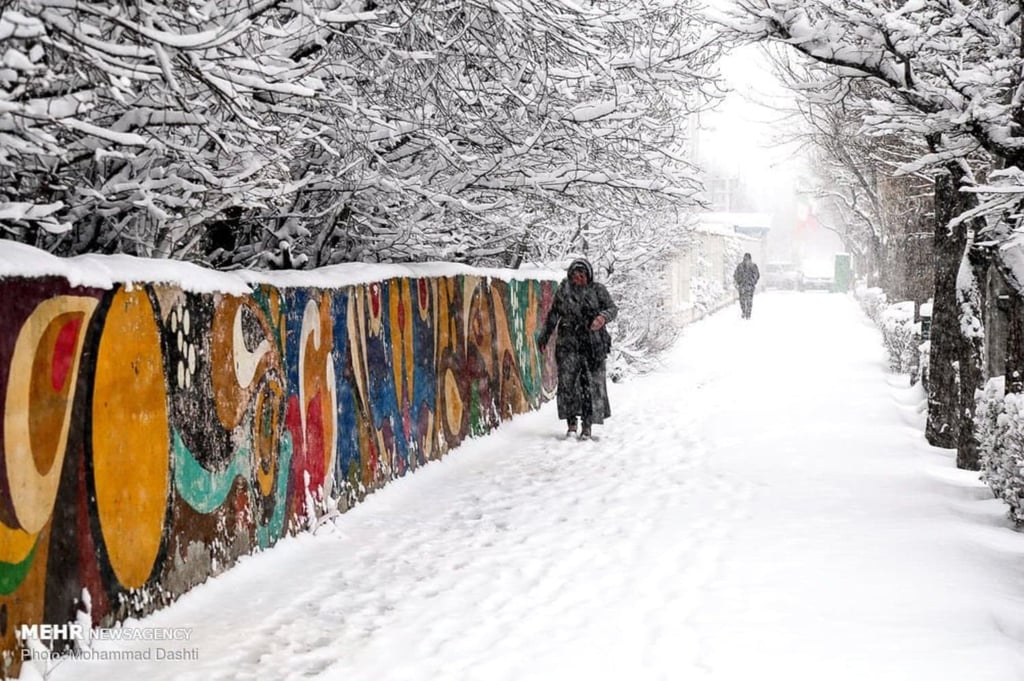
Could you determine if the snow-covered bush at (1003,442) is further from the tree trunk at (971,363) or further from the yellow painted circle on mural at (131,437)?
the yellow painted circle on mural at (131,437)

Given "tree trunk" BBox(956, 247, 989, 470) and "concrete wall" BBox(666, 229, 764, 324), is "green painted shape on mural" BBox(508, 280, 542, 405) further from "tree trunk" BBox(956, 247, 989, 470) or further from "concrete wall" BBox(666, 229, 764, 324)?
"concrete wall" BBox(666, 229, 764, 324)

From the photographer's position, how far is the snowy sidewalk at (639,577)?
466cm

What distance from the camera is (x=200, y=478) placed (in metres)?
5.74

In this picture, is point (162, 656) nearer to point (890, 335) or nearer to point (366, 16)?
point (366, 16)

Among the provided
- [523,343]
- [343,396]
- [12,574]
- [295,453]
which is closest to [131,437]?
[12,574]

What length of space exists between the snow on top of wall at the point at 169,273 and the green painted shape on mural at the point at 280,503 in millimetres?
1049

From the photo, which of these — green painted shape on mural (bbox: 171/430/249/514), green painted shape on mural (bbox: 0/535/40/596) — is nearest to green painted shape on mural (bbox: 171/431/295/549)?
green painted shape on mural (bbox: 171/430/249/514)

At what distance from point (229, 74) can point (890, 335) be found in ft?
54.3

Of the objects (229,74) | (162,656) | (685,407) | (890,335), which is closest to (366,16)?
(229,74)

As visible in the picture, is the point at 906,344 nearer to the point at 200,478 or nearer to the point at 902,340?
the point at 902,340

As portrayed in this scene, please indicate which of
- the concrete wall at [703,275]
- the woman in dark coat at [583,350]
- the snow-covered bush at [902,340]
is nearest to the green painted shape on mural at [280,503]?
the woman in dark coat at [583,350]

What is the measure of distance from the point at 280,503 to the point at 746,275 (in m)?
27.7

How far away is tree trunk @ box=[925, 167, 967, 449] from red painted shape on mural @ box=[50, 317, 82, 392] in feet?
24.0

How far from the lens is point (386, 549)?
6781 mm
